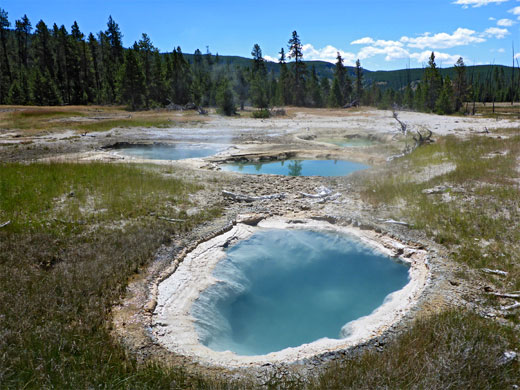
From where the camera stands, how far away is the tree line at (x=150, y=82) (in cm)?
4844

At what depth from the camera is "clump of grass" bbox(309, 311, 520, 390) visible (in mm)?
3260

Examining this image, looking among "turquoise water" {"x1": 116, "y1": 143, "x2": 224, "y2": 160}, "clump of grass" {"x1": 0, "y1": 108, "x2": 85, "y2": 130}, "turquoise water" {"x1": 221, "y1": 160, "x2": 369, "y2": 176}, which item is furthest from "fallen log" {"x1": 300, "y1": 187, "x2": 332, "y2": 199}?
"clump of grass" {"x1": 0, "y1": 108, "x2": 85, "y2": 130}

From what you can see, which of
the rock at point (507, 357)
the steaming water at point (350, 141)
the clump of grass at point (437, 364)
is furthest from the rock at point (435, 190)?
the steaming water at point (350, 141)

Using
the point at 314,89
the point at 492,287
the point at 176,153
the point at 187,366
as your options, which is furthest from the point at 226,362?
the point at 314,89

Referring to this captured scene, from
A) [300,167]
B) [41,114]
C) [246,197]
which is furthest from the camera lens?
[41,114]

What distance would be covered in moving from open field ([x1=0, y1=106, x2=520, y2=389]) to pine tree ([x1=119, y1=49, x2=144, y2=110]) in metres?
34.2

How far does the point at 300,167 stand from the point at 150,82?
148 feet

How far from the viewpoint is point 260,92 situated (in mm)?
44219

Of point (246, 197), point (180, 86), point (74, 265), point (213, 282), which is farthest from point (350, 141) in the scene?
point (180, 86)

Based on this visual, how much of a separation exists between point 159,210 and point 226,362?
5997 millimetres

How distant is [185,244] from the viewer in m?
7.86

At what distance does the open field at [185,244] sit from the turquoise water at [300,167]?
1.36m

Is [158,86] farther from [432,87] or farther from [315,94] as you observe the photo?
[432,87]

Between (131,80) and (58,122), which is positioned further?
(131,80)
